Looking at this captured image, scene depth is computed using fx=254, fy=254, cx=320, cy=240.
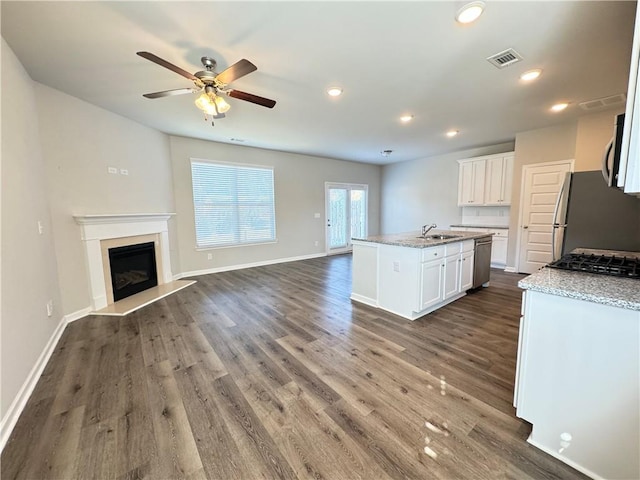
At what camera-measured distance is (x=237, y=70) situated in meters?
2.03

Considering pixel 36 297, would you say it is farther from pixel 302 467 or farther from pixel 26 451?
pixel 302 467

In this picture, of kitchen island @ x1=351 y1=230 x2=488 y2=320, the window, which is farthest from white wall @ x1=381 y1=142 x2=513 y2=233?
the window

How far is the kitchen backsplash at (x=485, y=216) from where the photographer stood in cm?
564

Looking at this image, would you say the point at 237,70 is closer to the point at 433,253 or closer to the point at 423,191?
the point at 433,253

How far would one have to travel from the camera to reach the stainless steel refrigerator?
2164 millimetres

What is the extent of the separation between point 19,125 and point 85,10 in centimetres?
129

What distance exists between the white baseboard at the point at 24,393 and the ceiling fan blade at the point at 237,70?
2758 mm

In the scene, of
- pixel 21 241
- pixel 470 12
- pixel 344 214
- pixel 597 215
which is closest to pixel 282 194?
pixel 344 214

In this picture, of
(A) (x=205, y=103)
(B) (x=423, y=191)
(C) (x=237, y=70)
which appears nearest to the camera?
(C) (x=237, y=70)

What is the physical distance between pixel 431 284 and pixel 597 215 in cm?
159

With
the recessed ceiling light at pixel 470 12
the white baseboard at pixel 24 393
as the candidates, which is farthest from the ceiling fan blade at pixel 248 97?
the white baseboard at pixel 24 393

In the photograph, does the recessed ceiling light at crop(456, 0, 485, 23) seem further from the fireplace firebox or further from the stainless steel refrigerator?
the fireplace firebox

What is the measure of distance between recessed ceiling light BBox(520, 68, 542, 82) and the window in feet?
15.4

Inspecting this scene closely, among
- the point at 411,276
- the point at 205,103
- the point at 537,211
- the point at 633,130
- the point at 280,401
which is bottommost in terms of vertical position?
the point at 280,401
